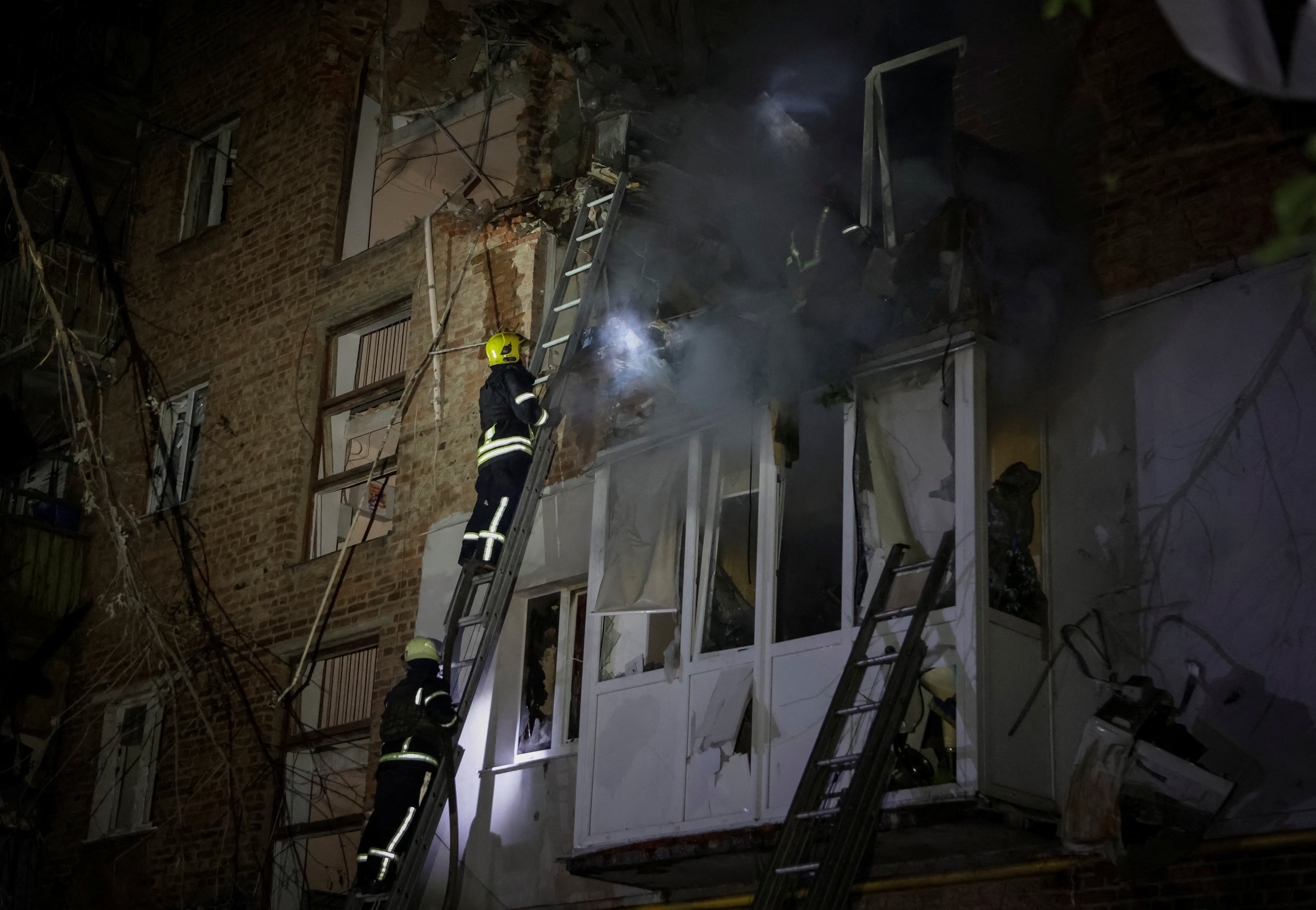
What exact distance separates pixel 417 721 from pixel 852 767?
9.75ft

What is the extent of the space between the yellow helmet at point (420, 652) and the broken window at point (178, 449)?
16.9 ft

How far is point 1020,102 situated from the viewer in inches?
364

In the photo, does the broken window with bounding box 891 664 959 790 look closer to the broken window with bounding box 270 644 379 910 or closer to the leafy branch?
the leafy branch

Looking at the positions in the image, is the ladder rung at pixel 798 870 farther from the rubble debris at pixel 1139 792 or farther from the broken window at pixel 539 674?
the broken window at pixel 539 674

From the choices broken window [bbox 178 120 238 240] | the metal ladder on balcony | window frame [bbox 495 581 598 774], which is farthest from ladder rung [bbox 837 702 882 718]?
broken window [bbox 178 120 238 240]

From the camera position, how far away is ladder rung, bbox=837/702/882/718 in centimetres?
714

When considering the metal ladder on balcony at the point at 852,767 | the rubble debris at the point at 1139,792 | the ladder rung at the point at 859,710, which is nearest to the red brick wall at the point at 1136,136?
the metal ladder on balcony at the point at 852,767

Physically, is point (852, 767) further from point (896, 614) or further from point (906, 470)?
point (906, 470)

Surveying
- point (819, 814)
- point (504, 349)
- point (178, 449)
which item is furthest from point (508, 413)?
point (178, 449)

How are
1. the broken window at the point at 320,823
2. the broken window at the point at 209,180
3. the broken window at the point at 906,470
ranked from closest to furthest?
1. the broken window at the point at 906,470
2. the broken window at the point at 320,823
3. the broken window at the point at 209,180

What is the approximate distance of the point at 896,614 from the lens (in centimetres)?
755

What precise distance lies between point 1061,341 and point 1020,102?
1833mm

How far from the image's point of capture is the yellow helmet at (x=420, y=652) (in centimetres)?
904

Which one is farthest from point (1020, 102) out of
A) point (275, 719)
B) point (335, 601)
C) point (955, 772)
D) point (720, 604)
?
point (275, 719)
